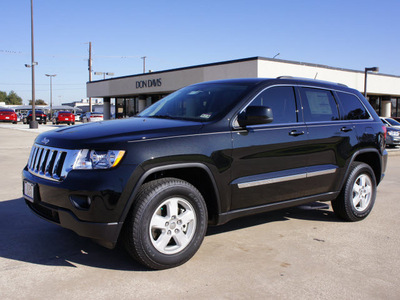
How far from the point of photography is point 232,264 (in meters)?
3.85

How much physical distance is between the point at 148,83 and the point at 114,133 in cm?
3142

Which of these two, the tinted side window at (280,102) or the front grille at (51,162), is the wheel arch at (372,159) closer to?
the tinted side window at (280,102)

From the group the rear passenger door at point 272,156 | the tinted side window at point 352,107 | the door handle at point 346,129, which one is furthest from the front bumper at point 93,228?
the tinted side window at point 352,107

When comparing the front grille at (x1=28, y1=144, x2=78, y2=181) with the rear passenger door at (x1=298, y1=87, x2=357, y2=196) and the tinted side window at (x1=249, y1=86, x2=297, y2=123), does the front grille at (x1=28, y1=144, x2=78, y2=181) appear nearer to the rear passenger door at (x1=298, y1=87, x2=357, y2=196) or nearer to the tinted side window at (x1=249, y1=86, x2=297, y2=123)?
the tinted side window at (x1=249, y1=86, x2=297, y2=123)

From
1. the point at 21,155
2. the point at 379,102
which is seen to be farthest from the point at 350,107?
the point at 379,102

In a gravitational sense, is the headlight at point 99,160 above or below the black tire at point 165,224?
above

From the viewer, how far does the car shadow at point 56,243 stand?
386cm

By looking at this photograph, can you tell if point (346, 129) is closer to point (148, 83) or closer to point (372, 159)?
point (372, 159)

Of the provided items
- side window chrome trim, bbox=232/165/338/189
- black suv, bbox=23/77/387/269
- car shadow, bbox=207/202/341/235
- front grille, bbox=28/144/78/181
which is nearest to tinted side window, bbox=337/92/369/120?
black suv, bbox=23/77/387/269

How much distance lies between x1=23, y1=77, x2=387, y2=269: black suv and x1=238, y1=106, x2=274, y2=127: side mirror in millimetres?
10

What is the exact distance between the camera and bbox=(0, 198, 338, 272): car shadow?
3859mm

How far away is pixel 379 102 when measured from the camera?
3912 cm

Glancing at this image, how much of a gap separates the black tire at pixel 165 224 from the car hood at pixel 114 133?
0.44 metres

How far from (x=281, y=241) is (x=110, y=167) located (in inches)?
88.2
